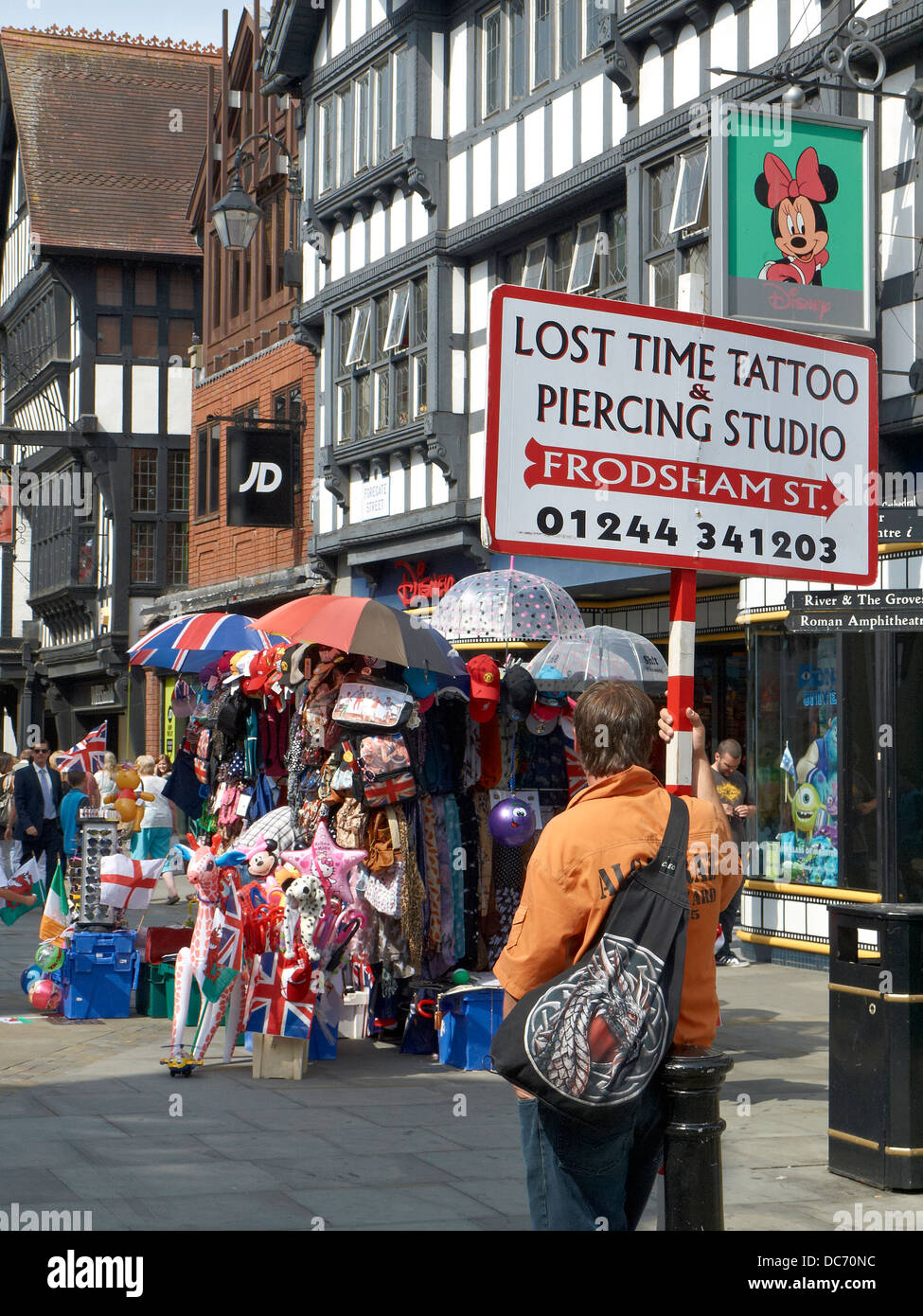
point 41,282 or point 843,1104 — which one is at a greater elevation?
point 41,282

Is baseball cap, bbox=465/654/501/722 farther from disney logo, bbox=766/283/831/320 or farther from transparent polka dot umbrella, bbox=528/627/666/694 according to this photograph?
disney logo, bbox=766/283/831/320

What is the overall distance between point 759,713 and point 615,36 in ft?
21.6

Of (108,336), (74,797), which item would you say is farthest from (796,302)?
(108,336)

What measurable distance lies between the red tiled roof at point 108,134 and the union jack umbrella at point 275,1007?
26.9 metres

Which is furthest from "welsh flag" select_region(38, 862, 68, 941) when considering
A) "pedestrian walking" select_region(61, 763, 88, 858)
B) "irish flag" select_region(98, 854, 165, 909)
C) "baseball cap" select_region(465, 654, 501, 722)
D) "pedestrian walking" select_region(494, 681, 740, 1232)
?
"pedestrian walking" select_region(494, 681, 740, 1232)

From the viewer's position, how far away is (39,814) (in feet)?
51.6

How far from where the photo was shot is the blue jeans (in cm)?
402

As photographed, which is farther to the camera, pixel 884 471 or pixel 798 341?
pixel 884 471

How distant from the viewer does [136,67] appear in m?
37.5

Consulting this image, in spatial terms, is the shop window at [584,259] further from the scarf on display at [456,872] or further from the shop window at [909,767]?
the scarf on display at [456,872]

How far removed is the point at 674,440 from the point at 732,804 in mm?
8788

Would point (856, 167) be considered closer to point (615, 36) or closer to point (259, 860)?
point (615, 36)

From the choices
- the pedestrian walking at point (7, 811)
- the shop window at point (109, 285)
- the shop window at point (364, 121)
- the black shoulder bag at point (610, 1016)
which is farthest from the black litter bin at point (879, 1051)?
the shop window at point (109, 285)

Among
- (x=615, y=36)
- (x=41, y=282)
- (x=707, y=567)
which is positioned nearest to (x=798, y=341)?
(x=707, y=567)
